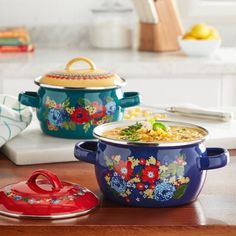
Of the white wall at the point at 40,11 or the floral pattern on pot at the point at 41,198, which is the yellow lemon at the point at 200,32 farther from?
the floral pattern on pot at the point at 41,198

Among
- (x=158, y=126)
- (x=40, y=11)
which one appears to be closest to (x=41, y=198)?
(x=158, y=126)

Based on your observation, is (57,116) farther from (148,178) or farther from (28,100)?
(148,178)

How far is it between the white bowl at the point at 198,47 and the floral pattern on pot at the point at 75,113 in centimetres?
182

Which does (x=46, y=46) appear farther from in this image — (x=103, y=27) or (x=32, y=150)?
(x=32, y=150)

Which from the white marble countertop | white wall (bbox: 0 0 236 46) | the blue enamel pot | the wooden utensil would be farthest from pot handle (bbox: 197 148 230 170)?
white wall (bbox: 0 0 236 46)

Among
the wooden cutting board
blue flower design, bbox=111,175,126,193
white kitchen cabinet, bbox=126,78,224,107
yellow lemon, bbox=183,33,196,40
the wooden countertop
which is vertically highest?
blue flower design, bbox=111,175,126,193

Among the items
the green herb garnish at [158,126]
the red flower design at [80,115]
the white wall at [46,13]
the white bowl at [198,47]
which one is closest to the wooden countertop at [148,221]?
the green herb garnish at [158,126]

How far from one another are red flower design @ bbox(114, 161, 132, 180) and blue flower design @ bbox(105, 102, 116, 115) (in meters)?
0.48

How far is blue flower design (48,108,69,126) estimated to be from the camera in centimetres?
177

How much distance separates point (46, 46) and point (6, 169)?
2517 mm

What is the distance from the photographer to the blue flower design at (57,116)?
1.77 m

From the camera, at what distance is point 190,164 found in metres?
1.32

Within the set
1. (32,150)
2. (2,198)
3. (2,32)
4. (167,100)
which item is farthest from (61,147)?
(2,32)

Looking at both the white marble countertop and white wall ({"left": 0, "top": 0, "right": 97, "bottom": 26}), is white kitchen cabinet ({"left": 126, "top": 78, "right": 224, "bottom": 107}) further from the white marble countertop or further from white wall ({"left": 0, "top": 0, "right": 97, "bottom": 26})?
white wall ({"left": 0, "top": 0, "right": 97, "bottom": 26})
